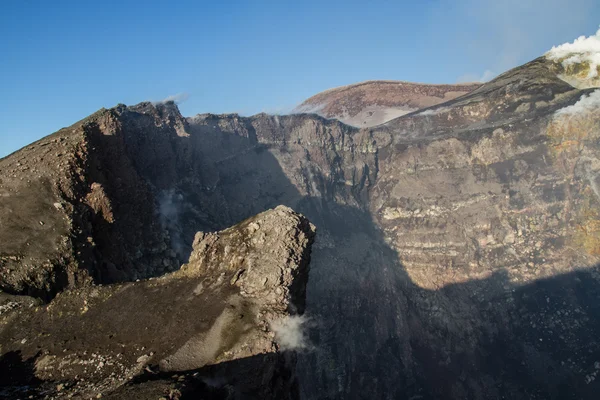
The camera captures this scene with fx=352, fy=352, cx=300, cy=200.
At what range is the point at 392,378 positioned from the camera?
23.3 m

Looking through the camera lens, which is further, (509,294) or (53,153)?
(509,294)

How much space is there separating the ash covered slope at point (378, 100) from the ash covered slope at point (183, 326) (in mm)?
43192

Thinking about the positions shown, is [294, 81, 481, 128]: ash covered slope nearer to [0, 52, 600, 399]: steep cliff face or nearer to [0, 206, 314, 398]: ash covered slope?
[0, 52, 600, 399]: steep cliff face

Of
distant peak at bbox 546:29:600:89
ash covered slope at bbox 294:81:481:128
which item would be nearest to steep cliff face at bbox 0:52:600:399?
distant peak at bbox 546:29:600:89

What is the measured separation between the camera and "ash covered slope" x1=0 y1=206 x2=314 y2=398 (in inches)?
297

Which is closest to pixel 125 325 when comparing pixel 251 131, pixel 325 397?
pixel 325 397

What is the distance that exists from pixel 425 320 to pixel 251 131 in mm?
22258

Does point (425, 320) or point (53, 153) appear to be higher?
point (53, 153)

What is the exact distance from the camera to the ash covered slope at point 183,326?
7.55 metres

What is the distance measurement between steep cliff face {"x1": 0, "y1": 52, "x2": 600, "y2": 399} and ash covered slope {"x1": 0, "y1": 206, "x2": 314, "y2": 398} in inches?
178

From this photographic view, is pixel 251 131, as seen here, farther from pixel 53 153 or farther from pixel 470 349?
pixel 470 349

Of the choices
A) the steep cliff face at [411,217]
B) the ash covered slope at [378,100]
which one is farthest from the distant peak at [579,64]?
the ash covered slope at [378,100]

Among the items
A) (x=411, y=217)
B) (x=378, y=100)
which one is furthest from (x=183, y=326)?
(x=378, y=100)

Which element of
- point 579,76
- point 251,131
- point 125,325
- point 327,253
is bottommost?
point 327,253
